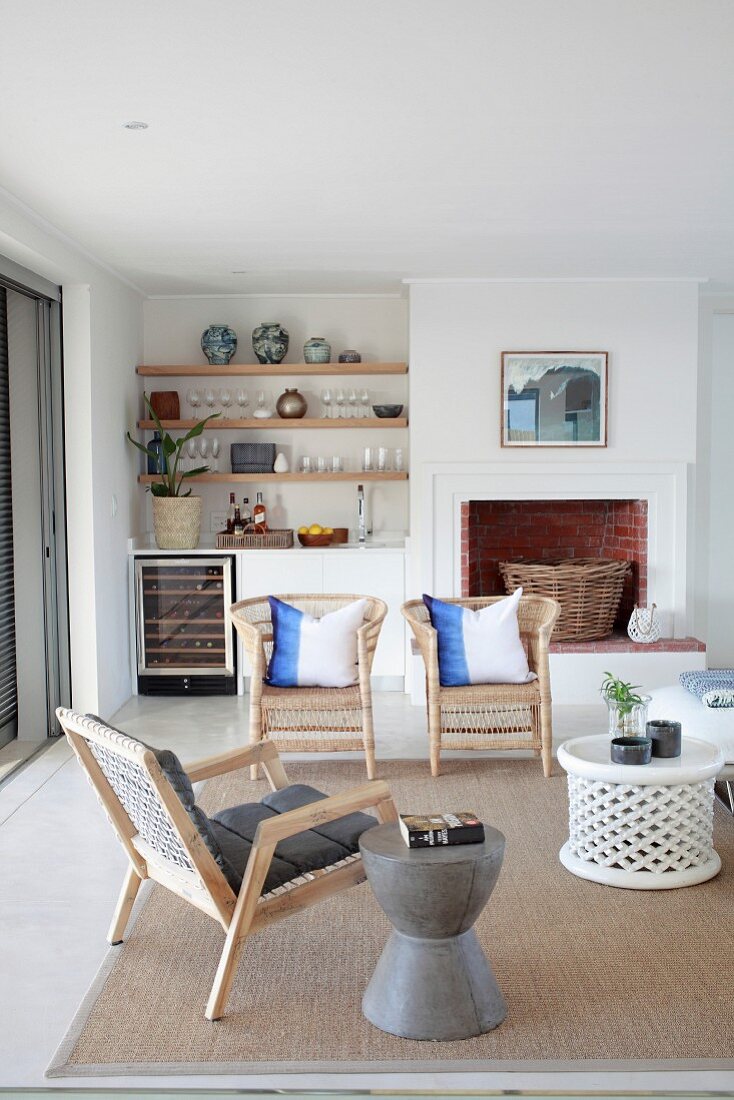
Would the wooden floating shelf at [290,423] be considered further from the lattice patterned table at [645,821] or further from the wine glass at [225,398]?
the lattice patterned table at [645,821]

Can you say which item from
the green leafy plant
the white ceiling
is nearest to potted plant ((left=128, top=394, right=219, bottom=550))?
the green leafy plant

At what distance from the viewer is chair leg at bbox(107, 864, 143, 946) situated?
3.15m

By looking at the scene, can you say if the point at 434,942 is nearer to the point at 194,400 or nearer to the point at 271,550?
the point at 271,550

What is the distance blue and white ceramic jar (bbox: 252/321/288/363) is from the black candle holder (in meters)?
3.82

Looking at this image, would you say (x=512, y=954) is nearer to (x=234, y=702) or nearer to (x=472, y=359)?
(x=234, y=702)

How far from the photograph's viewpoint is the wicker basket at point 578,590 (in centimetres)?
616

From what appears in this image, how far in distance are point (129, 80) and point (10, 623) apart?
10.00ft

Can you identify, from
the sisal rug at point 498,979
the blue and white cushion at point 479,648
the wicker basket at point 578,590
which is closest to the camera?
the sisal rug at point 498,979

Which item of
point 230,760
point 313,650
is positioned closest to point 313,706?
point 313,650

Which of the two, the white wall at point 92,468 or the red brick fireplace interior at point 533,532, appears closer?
the white wall at point 92,468

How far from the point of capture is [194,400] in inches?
269

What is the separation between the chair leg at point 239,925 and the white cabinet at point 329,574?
3704 millimetres

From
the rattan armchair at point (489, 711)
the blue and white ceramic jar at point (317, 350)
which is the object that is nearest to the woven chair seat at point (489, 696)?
the rattan armchair at point (489, 711)

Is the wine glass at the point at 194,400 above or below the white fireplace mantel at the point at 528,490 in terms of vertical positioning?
above
